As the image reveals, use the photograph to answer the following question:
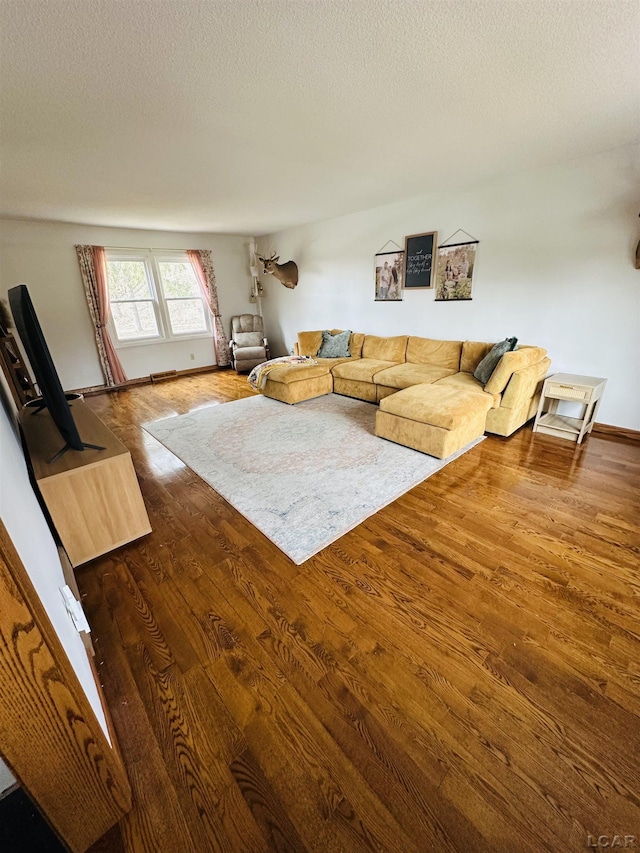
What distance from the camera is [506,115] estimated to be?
2.24 metres

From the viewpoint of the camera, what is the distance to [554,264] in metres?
3.37

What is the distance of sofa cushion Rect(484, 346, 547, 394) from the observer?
10.3 feet

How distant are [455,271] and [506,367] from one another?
1.62 meters

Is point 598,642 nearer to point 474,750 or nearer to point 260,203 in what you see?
point 474,750

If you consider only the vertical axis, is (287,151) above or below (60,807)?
above

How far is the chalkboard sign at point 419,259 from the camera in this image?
165 inches

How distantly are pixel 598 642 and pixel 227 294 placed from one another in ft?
22.9

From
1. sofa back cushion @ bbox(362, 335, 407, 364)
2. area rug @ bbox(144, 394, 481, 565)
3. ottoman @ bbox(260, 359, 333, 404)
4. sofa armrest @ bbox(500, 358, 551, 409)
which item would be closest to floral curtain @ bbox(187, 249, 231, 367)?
ottoman @ bbox(260, 359, 333, 404)

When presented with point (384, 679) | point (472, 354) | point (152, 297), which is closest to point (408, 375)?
point (472, 354)

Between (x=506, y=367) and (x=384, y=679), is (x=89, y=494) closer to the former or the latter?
(x=384, y=679)

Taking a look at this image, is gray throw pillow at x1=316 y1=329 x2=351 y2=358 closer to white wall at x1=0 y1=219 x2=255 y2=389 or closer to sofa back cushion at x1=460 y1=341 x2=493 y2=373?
sofa back cushion at x1=460 y1=341 x2=493 y2=373

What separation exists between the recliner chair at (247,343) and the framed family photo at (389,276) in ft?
8.09

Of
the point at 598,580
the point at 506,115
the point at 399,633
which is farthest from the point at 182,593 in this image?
the point at 506,115

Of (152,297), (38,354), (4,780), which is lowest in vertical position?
(4,780)
